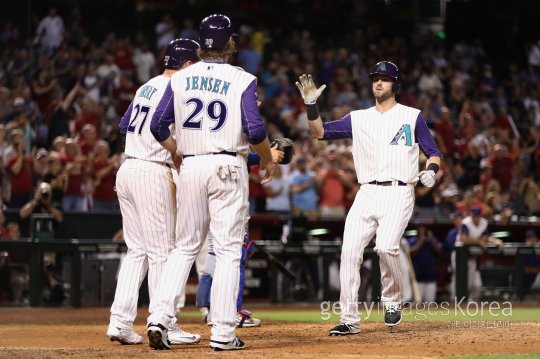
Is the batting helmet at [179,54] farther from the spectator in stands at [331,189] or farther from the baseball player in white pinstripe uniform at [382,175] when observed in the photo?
the spectator in stands at [331,189]

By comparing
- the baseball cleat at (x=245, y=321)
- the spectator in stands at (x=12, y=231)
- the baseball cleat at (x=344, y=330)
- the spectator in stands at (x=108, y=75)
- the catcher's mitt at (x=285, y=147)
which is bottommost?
the baseball cleat at (x=245, y=321)

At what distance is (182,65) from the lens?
28.4ft

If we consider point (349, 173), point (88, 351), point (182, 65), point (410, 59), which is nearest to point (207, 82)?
point (182, 65)

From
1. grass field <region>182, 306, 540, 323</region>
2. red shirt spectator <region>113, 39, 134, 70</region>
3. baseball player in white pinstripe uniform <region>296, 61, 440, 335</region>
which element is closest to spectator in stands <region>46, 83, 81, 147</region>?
red shirt spectator <region>113, 39, 134, 70</region>

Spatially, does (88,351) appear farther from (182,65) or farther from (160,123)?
(182,65)

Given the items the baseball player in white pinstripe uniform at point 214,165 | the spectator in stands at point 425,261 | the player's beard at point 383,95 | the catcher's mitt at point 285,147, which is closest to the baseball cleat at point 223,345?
the baseball player in white pinstripe uniform at point 214,165

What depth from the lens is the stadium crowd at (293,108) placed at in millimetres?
16156

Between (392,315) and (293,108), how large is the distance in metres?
12.6

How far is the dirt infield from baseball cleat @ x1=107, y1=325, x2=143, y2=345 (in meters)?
0.06

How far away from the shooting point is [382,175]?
940 centimetres

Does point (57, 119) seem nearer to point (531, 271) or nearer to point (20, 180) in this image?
point (20, 180)

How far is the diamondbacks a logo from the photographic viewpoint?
31.0ft

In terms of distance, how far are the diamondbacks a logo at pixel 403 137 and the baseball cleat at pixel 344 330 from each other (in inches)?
67.0

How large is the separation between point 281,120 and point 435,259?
15.9 ft
